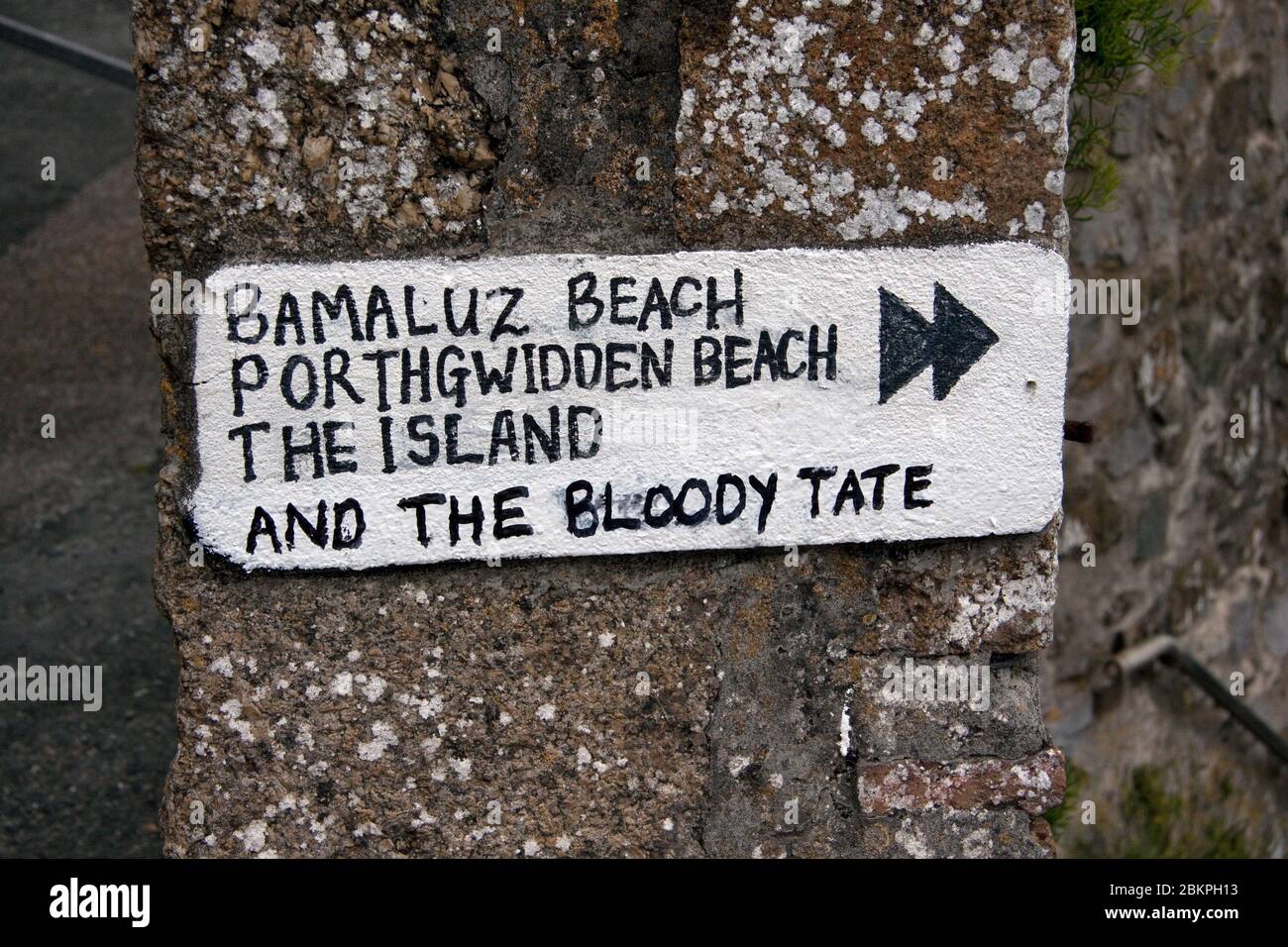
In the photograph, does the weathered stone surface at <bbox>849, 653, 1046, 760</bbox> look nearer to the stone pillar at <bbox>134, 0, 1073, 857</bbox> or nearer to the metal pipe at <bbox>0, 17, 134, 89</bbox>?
the stone pillar at <bbox>134, 0, 1073, 857</bbox>

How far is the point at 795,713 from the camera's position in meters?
1.74

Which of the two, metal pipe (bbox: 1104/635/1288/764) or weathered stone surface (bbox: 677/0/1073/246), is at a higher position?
weathered stone surface (bbox: 677/0/1073/246)

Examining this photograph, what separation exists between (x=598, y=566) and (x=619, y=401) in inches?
8.7

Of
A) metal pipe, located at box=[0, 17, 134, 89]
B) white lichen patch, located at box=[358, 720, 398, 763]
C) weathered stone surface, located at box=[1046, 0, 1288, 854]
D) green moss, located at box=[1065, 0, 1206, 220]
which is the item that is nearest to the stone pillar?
white lichen patch, located at box=[358, 720, 398, 763]

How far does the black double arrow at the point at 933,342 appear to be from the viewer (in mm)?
1637

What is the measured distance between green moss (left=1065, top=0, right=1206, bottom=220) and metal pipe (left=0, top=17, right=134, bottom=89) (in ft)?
20.9

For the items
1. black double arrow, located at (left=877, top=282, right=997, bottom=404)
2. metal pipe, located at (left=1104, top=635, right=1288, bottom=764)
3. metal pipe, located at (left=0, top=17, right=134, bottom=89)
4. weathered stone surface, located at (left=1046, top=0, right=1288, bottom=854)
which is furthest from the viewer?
metal pipe, located at (left=0, top=17, right=134, bottom=89)

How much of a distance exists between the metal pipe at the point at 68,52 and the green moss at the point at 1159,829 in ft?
22.3

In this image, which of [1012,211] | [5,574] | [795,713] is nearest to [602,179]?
A: [1012,211]

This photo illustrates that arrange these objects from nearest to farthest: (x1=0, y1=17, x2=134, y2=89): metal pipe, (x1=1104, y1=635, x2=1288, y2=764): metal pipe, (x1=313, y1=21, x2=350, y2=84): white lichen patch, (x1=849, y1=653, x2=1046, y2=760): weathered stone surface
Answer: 1. (x1=313, y1=21, x2=350, y2=84): white lichen patch
2. (x1=849, y1=653, x2=1046, y2=760): weathered stone surface
3. (x1=1104, y1=635, x2=1288, y2=764): metal pipe
4. (x1=0, y1=17, x2=134, y2=89): metal pipe

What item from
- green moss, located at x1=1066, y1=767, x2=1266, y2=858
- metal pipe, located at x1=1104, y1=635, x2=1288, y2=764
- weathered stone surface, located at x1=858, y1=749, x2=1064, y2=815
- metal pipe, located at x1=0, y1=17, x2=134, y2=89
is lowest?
green moss, located at x1=1066, y1=767, x2=1266, y2=858

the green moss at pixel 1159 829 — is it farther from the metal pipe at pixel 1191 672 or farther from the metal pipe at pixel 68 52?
the metal pipe at pixel 68 52

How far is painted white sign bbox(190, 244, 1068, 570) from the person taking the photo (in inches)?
62.2

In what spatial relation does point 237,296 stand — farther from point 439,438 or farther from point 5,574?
point 5,574
